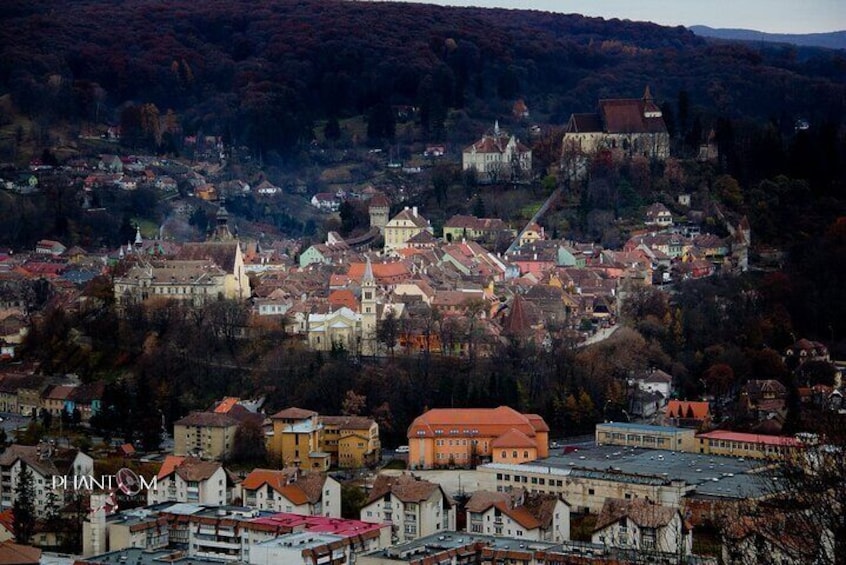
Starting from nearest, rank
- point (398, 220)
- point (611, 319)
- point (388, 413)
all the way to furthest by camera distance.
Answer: point (388, 413), point (611, 319), point (398, 220)

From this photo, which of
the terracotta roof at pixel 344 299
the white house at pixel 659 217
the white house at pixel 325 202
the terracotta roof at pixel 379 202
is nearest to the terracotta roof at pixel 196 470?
the terracotta roof at pixel 344 299

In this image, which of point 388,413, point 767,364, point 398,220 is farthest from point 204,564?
point 398,220

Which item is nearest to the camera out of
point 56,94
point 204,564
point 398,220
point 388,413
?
point 204,564

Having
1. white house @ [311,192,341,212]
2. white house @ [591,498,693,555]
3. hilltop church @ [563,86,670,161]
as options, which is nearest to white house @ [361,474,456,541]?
white house @ [591,498,693,555]

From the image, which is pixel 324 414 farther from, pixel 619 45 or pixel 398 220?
pixel 619 45

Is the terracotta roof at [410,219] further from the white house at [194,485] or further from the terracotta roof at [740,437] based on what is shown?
the white house at [194,485]

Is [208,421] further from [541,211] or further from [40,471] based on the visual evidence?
[541,211]

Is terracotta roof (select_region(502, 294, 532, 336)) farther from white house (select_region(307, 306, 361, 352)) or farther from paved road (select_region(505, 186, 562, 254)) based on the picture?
paved road (select_region(505, 186, 562, 254))
